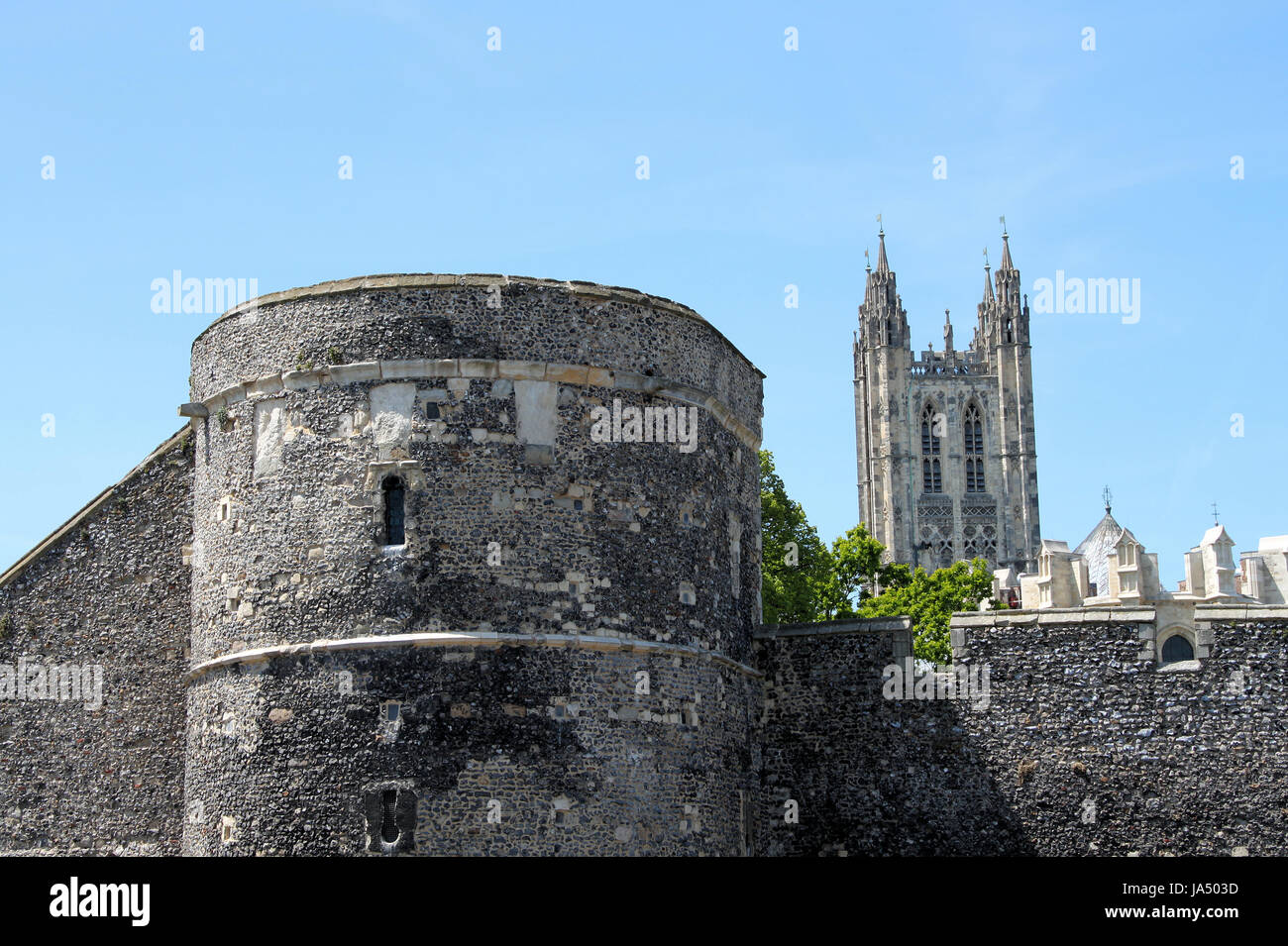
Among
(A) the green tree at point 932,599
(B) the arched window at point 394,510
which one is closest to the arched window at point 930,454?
(A) the green tree at point 932,599

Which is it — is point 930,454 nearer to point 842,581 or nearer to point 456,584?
point 842,581

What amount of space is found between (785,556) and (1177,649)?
2795cm

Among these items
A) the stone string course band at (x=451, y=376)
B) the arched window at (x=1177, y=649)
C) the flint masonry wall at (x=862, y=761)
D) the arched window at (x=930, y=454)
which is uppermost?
the arched window at (x=930, y=454)

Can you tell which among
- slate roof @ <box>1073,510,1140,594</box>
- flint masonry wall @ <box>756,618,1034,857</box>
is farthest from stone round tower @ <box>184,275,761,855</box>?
slate roof @ <box>1073,510,1140,594</box>

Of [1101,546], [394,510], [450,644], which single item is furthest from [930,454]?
[450,644]

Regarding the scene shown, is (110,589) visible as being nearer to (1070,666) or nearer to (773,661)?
(773,661)

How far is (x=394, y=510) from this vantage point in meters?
20.5

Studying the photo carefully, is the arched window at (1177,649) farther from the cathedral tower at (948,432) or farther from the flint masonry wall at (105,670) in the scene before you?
the cathedral tower at (948,432)

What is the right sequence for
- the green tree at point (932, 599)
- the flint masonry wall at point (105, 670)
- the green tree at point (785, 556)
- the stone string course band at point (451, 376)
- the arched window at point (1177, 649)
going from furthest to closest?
1. the green tree at point (932, 599)
2. the green tree at point (785, 556)
3. the flint masonry wall at point (105, 670)
4. the arched window at point (1177, 649)
5. the stone string course band at point (451, 376)

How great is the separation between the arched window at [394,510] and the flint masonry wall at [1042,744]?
595 cm

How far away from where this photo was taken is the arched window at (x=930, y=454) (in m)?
135

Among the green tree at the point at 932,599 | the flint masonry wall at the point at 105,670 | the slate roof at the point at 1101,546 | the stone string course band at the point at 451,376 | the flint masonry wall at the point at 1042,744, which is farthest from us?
the slate roof at the point at 1101,546

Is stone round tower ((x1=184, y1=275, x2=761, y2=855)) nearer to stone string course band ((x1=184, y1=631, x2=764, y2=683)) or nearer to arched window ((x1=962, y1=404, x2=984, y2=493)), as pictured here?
stone string course band ((x1=184, y1=631, x2=764, y2=683))
